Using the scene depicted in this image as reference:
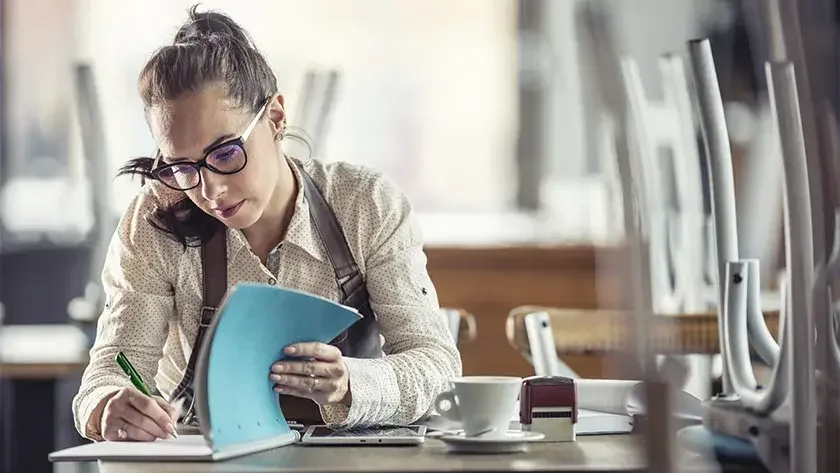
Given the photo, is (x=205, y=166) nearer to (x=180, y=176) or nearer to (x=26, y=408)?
(x=180, y=176)

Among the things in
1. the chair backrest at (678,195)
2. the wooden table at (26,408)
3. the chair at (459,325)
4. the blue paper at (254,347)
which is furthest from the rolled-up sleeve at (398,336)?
the wooden table at (26,408)

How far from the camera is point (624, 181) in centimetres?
55

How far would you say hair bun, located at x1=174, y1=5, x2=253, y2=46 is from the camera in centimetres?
162

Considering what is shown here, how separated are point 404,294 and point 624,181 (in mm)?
1125

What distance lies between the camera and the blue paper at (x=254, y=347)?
3.86 feet

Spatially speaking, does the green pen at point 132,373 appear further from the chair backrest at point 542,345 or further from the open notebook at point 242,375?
the chair backrest at point 542,345

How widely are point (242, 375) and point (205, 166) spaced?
37 centimetres

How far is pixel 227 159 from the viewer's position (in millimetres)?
1539

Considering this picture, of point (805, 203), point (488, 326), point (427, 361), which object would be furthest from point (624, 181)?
point (488, 326)

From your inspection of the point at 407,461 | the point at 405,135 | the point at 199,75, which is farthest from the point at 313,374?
the point at 405,135

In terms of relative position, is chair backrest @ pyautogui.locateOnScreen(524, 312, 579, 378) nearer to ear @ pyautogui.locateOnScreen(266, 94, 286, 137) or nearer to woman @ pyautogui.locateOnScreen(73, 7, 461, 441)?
woman @ pyautogui.locateOnScreen(73, 7, 461, 441)

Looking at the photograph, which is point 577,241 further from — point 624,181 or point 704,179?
point 624,181

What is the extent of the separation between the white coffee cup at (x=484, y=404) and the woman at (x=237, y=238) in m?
0.21

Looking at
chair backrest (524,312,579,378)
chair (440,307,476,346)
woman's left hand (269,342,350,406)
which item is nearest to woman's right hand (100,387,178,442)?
woman's left hand (269,342,350,406)
